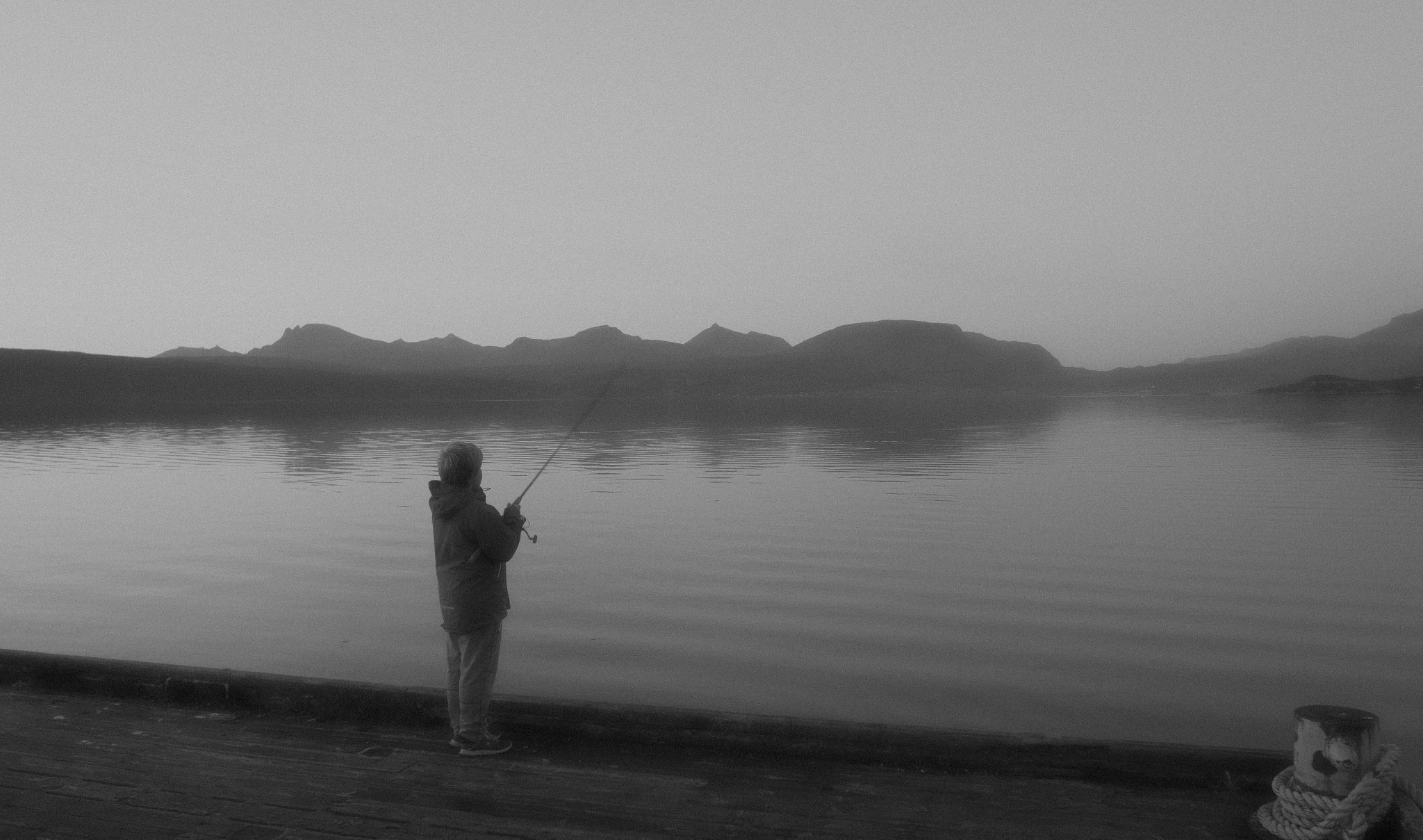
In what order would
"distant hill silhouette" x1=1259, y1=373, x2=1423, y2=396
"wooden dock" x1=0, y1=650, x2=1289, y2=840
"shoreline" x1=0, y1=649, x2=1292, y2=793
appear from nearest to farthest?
"wooden dock" x1=0, y1=650, x2=1289, y2=840
"shoreline" x1=0, y1=649, x2=1292, y2=793
"distant hill silhouette" x1=1259, y1=373, x2=1423, y2=396

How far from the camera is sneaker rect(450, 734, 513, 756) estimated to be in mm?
4864

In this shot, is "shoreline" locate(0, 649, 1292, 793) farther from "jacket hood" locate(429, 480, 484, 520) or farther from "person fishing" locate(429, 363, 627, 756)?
"jacket hood" locate(429, 480, 484, 520)


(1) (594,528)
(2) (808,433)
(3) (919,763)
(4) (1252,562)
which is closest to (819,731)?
(3) (919,763)

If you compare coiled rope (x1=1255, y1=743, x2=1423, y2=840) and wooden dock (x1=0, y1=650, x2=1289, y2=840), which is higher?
coiled rope (x1=1255, y1=743, x2=1423, y2=840)

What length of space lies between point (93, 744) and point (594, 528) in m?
12.4

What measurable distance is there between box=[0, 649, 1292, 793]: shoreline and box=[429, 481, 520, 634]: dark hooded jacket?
0.59m

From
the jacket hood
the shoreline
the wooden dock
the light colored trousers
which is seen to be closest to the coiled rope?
the wooden dock

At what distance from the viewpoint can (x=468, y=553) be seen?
4.96 m

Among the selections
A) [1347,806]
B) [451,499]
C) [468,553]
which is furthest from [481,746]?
[1347,806]

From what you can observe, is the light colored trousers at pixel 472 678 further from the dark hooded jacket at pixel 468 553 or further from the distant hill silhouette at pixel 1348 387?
the distant hill silhouette at pixel 1348 387

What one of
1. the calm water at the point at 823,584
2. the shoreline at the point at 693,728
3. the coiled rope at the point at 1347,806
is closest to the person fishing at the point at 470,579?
the shoreline at the point at 693,728

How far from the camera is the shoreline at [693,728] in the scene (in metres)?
4.39

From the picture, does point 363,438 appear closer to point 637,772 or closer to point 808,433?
point 808,433

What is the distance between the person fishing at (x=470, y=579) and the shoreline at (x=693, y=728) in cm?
31
